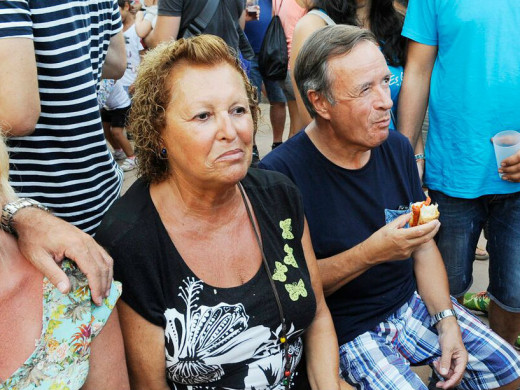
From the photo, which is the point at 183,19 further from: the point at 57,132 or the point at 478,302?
the point at 478,302

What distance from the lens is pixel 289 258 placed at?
1849mm

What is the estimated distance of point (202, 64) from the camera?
1669 mm

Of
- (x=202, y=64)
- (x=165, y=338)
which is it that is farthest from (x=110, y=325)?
(x=202, y=64)

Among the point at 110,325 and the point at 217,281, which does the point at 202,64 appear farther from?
the point at 110,325

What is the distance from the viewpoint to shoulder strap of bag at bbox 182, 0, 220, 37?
380 cm

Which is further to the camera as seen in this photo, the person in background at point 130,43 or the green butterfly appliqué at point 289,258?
the person in background at point 130,43

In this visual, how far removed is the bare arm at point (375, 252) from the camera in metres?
1.89

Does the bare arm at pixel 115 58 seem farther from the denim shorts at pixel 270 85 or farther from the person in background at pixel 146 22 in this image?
the person in background at pixel 146 22

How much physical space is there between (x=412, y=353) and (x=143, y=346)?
107 cm

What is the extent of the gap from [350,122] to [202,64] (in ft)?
2.28

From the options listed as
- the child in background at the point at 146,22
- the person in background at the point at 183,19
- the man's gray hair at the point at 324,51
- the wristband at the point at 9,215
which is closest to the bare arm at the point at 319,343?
the man's gray hair at the point at 324,51

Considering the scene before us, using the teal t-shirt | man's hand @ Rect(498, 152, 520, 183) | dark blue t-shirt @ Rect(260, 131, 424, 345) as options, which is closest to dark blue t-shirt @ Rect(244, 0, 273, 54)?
the teal t-shirt

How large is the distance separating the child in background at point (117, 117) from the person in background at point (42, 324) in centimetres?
482

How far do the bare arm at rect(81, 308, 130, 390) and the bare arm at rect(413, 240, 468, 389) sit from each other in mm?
1210
